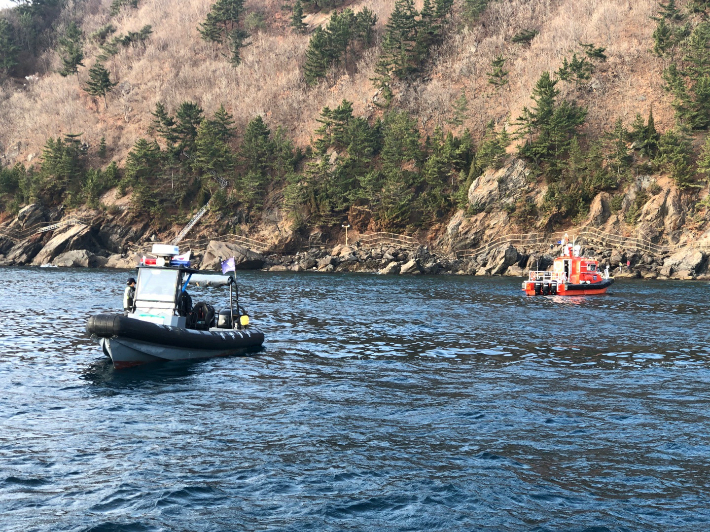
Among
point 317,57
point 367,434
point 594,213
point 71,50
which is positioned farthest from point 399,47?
point 367,434

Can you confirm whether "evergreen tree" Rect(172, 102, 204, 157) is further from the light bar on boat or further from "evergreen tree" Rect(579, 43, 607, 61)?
the light bar on boat

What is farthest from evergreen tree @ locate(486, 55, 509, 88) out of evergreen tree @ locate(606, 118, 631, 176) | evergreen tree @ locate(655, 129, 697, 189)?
evergreen tree @ locate(655, 129, 697, 189)

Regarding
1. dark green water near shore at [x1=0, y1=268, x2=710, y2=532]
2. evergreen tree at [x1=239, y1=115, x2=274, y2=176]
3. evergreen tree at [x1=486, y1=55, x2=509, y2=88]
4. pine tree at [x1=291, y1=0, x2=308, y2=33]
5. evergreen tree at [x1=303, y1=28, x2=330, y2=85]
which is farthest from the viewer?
pine tree at [x1=291, y1=0, x2=308, y2=33]

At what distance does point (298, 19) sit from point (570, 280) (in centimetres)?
7888

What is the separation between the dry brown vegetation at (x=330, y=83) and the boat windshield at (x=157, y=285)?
Answer: 63.9 meters

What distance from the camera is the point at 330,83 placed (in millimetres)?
96375

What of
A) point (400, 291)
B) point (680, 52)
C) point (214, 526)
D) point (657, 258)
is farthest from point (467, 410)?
point (680, 52)

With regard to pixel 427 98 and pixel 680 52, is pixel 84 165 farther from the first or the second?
pixel 680 52

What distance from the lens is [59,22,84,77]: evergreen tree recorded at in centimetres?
10888

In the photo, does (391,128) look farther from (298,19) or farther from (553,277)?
(298,19)

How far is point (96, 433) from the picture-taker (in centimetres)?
1324

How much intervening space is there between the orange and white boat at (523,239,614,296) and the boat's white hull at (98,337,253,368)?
2986cm

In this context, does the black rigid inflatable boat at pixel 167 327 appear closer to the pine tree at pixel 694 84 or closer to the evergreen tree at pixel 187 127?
the pine tree at pixel 694 84

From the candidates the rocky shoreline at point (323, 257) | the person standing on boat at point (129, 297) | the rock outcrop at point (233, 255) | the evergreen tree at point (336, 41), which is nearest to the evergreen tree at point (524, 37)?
the evergreen tree at point (336, 41)
